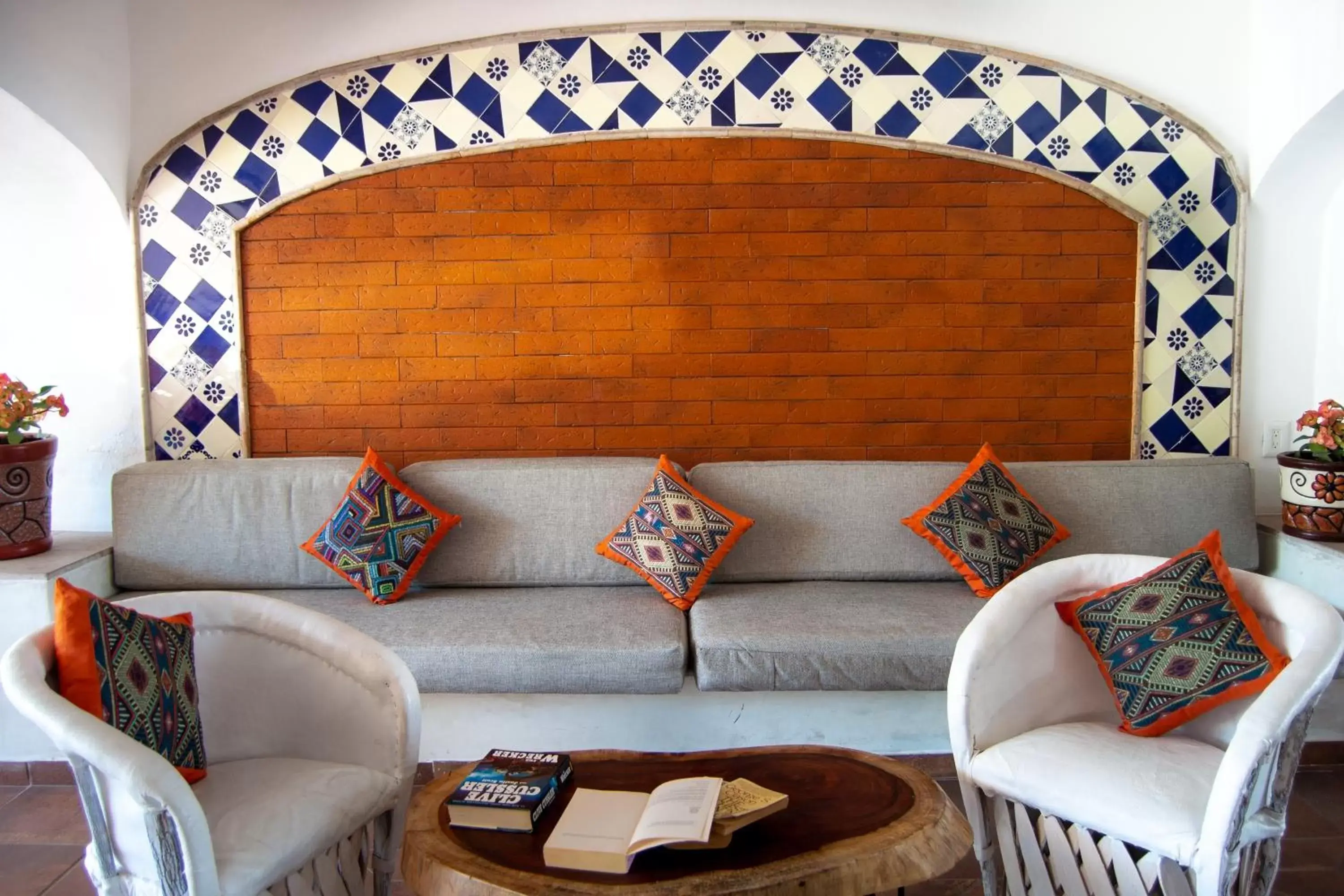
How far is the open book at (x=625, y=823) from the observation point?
1.65 m

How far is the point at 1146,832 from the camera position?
1.84 metres

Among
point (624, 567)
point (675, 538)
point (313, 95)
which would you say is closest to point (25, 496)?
point (313, 95)

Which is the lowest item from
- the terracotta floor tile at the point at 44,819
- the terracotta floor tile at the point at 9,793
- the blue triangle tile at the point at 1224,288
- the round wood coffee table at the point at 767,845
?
the terracotta floor tile at the point at 44,819

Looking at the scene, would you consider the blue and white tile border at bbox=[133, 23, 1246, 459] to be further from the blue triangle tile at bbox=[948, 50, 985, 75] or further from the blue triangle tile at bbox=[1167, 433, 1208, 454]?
the blue triangle tile at bbox=[1167, 433, 1208, 454]

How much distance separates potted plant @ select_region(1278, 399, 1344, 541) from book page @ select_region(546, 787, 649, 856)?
8.24 ft

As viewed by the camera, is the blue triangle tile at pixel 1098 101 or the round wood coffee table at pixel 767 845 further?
the blue triangle tile at pixel 1098 101

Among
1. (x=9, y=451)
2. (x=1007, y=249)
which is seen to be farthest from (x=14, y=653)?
(x=1007, y=249)

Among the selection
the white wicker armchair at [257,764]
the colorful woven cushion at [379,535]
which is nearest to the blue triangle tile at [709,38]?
the colorful woven cushion at [379,535]

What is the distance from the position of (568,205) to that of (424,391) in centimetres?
87

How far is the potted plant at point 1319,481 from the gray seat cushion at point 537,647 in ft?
6.70

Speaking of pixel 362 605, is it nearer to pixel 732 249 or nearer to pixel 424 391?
pixel 424 391

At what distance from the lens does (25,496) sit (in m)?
3.10

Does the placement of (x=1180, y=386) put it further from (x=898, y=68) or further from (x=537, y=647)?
(x=537, y=647)

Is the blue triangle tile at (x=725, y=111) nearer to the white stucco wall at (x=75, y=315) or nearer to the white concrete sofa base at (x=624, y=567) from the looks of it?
the white concrete sofa base at (x=624, y=567)
